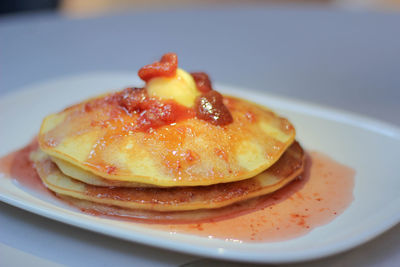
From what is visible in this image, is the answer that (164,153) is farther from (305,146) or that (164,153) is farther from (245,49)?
(245,49)

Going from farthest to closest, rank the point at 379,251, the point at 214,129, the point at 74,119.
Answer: the point at 74,119 → the point at 214,129 → the point at 379,251

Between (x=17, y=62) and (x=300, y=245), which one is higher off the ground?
(x=300, y=245)

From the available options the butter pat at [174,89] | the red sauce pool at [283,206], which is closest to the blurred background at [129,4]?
the red sauce pool at [283,206]

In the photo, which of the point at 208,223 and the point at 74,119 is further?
the point at 74,119

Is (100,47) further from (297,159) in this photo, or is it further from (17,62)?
(297,159)

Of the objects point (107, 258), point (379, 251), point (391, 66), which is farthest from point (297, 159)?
point (391, 66)

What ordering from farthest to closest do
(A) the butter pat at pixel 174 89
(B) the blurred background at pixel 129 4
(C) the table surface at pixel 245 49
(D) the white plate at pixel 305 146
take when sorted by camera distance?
(B) the blurred background at pixel 129 4 → (C) the table surface at pixel 245 49 → (A) the butter pat at pixel 174 89 → (D) the white plate at pixel 305 146

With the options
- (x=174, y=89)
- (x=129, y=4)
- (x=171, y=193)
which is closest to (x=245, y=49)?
(x=174, y=89)

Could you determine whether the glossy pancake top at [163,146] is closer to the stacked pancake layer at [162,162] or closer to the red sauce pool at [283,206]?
the stacked pancake layer at [162,162]
